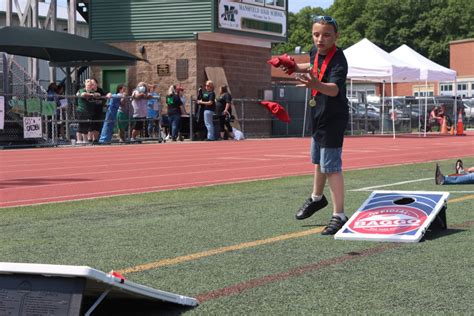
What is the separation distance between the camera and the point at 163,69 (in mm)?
31000

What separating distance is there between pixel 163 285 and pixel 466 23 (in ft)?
297

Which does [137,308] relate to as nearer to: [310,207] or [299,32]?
[310,207]

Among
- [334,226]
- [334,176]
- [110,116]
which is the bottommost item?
[334,226]

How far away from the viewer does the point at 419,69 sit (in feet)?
97.6

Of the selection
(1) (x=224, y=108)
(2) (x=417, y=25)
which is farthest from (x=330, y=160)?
(2) (x=417, y=25)

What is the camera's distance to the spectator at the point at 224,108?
26.6 meters

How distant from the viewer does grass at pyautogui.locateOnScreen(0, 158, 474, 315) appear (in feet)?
14.2

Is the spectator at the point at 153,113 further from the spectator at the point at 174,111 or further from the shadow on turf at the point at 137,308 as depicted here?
the shadow on turf at the point at 137,308

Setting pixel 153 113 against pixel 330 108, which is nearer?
pixel 330 108

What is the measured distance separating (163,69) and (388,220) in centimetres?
2524

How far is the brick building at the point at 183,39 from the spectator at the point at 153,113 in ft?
11.7

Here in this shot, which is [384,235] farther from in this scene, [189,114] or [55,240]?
[189,114]

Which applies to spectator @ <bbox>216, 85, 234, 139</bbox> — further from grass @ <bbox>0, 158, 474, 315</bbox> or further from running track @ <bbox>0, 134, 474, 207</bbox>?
grass @ <bbox>0, 158, 474, 315</bbox>

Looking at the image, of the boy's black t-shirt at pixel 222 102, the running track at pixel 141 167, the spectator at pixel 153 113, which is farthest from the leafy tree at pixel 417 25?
the running track at pixel 141 167
